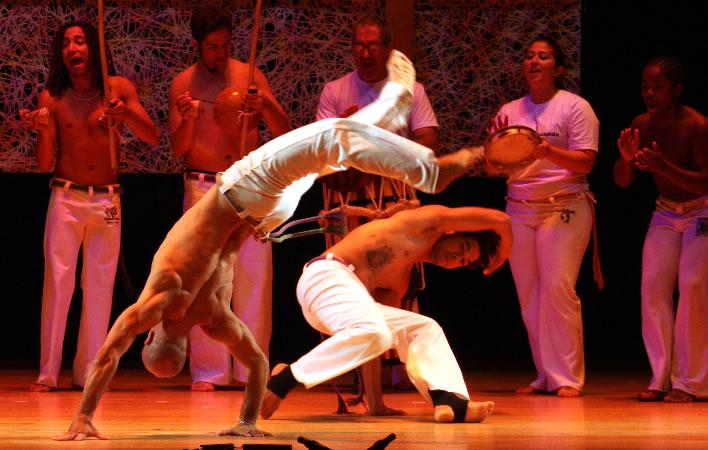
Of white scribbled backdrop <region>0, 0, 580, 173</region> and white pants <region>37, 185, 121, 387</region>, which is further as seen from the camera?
white scribbled backdrop <region>0, 0, 580, 173</region>

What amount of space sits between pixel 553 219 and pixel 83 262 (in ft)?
7.91

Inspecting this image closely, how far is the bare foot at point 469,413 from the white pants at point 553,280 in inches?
55.4

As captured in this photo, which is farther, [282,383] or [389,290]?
[389,290]

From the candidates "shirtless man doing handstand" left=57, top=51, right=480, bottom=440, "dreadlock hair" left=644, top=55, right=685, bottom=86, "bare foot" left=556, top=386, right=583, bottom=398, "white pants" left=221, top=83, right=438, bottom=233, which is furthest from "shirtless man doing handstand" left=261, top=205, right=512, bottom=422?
"dreadlock hair" left=644, top=55, right=685, bottom=86

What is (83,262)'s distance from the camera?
23.3 feet

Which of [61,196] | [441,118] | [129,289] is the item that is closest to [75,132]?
[61,196]

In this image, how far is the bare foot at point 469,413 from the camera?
219 inches

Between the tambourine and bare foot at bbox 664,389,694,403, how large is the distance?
6.52 ft

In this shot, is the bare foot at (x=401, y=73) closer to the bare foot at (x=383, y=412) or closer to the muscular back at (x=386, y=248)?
the muscular back at (x=386, y=248)

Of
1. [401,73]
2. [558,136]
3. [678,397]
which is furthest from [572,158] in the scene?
[401,73]

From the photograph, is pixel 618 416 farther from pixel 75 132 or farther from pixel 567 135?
pixel 75 132

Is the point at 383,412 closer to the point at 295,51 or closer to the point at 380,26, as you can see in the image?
the point at 380,26

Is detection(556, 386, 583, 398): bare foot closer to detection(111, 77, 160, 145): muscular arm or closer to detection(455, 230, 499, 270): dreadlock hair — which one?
detection(455, 230, 499, 270): dreadlock hair

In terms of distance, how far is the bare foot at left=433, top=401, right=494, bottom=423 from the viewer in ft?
18.2
